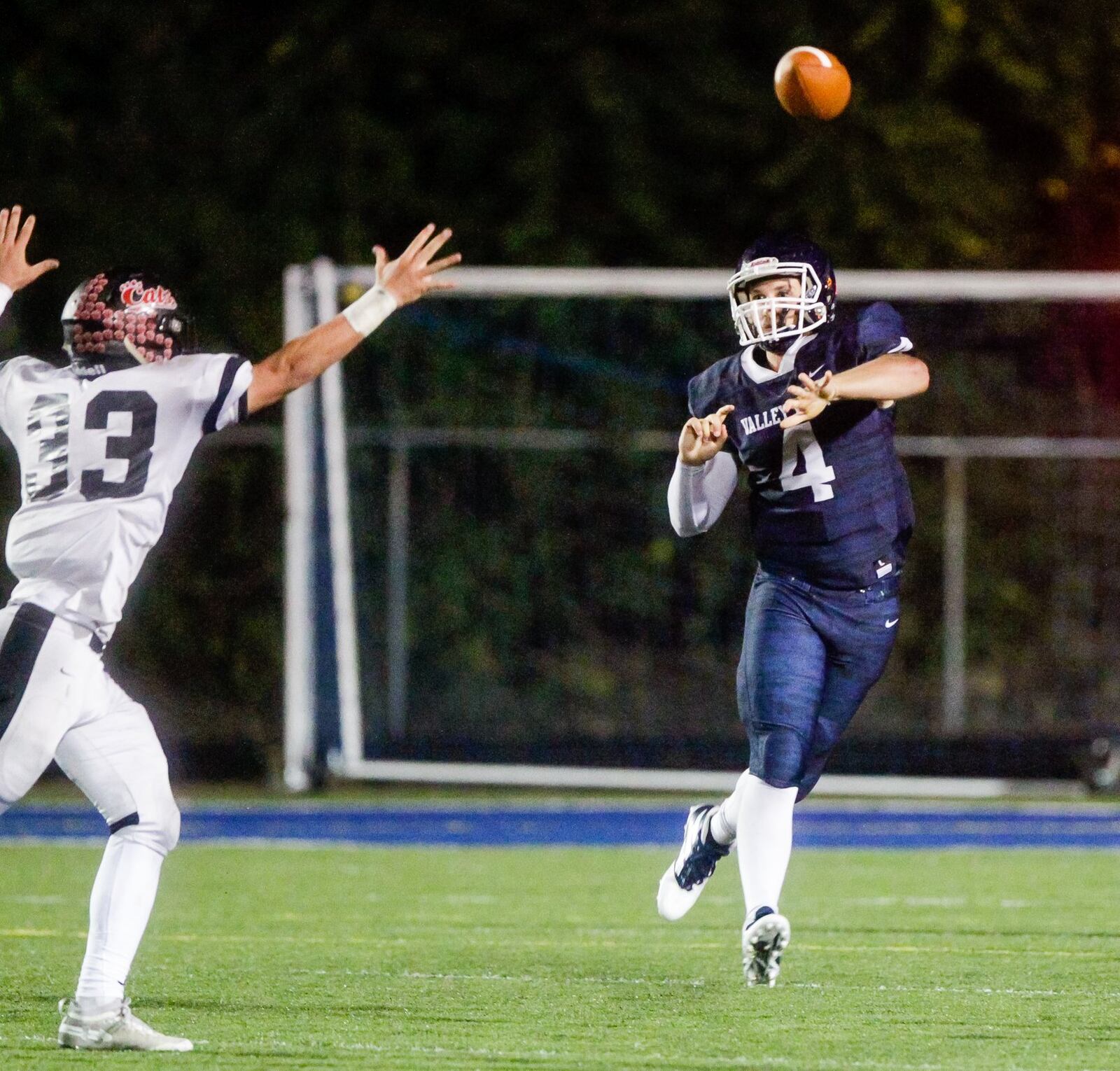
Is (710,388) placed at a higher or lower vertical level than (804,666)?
higher

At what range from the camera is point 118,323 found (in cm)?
439

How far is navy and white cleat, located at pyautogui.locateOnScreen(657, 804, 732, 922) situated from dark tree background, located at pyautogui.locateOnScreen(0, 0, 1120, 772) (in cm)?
665

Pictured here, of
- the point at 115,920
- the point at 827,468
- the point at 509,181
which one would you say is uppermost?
the point at 509,181

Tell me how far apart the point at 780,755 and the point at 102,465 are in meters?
1.76

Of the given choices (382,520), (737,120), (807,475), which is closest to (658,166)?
(737,120)

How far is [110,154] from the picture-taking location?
13.0 meters

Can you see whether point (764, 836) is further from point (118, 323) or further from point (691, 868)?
point (118, 323)

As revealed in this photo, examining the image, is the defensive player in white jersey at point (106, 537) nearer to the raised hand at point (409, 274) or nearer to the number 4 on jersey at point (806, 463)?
the raised hand at point (409, 274)

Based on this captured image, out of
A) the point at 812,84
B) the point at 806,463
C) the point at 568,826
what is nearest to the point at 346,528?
the point at 568,826

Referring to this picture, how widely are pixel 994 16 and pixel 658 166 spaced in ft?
7.13

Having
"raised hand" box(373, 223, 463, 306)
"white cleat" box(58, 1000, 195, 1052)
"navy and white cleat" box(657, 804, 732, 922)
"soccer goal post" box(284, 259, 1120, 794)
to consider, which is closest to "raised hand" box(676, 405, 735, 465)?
"raised hand" box(373, 223, 463, 306)

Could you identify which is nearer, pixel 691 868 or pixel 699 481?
pixel 699 481

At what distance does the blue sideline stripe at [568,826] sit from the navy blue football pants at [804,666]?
3.76 metres

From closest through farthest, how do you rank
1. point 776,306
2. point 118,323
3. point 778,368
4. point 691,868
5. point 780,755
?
1. point 118,323
2. point 780,755
3. point 776,306
4. point 778,368
5. point 691,868
